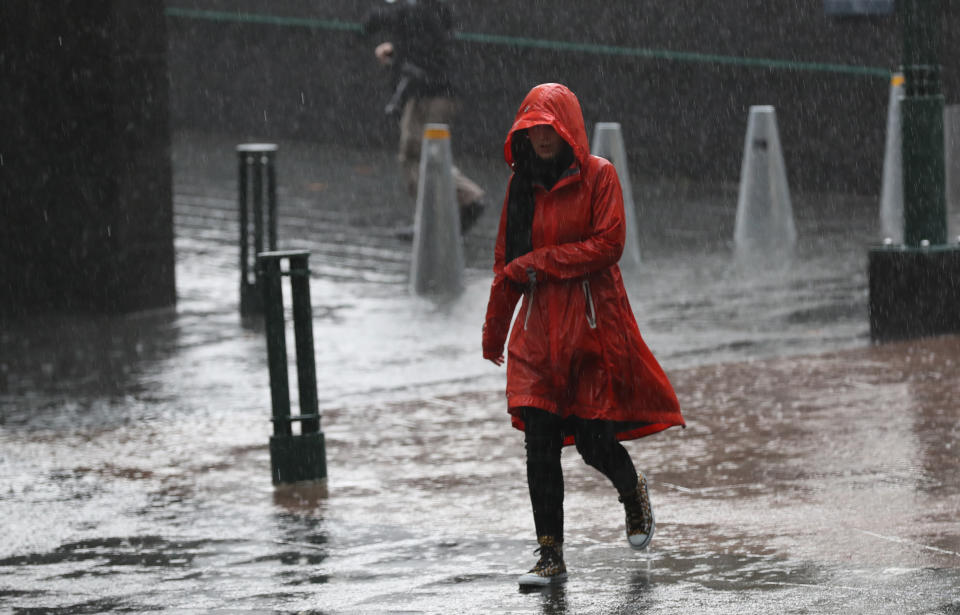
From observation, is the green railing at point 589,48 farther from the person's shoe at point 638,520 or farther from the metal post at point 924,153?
the person's shoe at point 638,520

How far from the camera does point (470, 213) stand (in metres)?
15.3

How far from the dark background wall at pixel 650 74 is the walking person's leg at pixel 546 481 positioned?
1287 cm

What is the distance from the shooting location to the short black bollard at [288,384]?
746 cm

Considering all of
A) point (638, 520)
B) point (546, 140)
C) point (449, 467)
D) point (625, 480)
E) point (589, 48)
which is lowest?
point (449, 467)

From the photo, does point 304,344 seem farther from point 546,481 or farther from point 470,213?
point 470,213

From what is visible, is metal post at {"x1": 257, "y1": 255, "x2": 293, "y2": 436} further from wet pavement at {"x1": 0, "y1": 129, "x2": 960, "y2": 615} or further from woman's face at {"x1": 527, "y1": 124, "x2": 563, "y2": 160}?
woman's face at {"x1": 527, "y1": 124, "x2": 563, "y2": 160}

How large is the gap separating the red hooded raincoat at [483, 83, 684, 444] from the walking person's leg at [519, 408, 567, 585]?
2.6 inches

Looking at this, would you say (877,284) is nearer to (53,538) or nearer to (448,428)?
(448,428)

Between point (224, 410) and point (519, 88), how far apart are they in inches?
495

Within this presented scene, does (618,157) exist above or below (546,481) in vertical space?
above

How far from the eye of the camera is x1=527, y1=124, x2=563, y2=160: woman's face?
583 centimetres

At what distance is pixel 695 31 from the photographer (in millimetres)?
19453

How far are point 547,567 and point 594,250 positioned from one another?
41.1 inches

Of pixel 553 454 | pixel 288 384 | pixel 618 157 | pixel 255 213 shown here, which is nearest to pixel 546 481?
pixel 553 454
